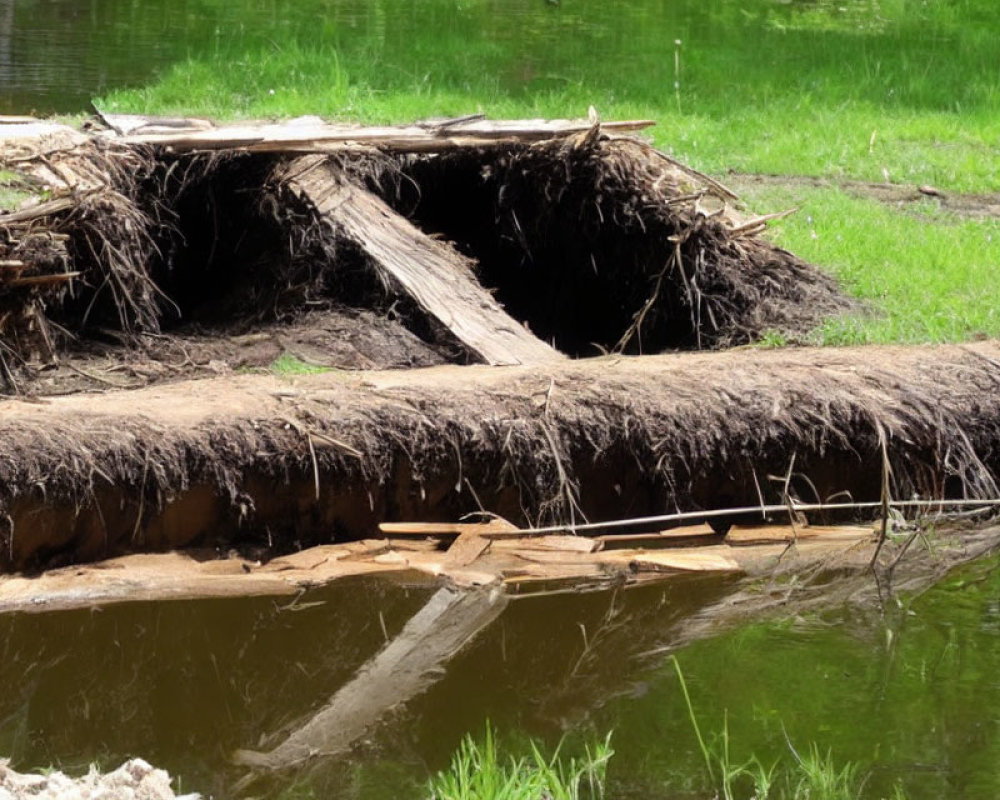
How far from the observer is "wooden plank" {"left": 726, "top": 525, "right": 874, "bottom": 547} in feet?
21.4

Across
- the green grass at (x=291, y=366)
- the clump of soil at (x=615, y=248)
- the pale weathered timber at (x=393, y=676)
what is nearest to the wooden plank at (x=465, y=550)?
the pale weathered timber at (x=393, y=676)

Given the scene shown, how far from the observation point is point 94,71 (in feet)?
43.2

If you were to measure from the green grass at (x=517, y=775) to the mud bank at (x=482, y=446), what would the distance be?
163 centimetres

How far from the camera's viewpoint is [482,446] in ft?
20.4

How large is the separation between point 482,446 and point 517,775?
6.73ft

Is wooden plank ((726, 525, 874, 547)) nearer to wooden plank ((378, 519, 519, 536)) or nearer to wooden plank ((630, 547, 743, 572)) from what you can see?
wooden plank ((630, 547, 743, 572))

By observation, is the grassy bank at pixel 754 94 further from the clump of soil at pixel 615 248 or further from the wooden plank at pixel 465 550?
the wooden plank at pixel 465 550

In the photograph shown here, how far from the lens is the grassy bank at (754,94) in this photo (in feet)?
28.6

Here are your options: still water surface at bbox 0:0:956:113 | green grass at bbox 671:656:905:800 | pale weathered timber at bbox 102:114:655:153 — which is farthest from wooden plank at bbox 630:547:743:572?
still water surface at bbox 0:0:956:113

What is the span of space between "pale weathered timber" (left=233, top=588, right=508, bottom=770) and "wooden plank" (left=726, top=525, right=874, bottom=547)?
45.7 inches

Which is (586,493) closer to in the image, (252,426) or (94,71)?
(252,426)

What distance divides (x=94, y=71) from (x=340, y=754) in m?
9.79

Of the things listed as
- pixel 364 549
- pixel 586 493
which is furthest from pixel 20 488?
pixel 586 493

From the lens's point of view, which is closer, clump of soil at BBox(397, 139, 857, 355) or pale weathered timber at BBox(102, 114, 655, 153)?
pale weathered timber at BBox(102, 114, 655, 153)
